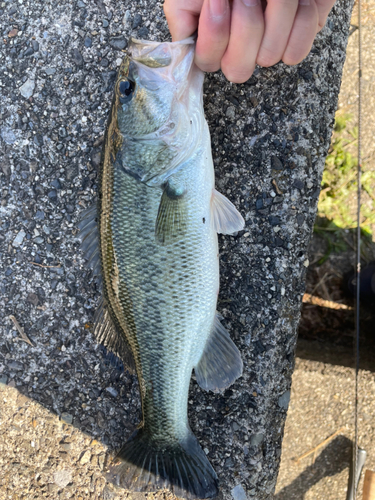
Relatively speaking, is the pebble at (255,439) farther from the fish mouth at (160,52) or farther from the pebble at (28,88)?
the pebble at (28,88)

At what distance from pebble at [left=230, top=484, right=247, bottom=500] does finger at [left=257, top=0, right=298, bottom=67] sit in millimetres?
2237

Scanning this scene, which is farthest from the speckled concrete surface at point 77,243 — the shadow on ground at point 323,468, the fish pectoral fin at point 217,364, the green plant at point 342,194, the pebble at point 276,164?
the green plant at point 342,194

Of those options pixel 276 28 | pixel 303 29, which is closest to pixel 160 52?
pixel 276 28

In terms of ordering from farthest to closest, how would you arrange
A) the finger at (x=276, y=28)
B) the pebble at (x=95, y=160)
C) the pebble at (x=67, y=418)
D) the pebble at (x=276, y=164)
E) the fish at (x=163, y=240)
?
the pebble at (x=67, y=418) → the pebble at (x=95, y=160) → the pebble at (x=276, y=164) → the fish at (x=163, y=240) → the finger at (x=276, y=28)

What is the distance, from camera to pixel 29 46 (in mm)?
2105

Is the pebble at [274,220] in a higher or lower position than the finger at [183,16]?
lower

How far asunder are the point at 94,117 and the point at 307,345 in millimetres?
2388

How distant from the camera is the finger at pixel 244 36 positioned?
1305 mm

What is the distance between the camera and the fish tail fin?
1.74 m

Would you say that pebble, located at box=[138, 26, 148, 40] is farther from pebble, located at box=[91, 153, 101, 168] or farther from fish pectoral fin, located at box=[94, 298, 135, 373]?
fish pectoral fin, located at box=[94, 298, 135, 373]

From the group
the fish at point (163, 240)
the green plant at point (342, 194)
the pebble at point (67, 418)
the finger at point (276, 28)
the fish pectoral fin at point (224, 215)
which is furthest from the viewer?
the green plant at point (342, 194)

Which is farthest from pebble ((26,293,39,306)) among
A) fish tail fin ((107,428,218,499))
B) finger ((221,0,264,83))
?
finger ((221,0,264,83))

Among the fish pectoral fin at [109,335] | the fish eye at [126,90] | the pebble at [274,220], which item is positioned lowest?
the fish pectoral fin at [109,335]

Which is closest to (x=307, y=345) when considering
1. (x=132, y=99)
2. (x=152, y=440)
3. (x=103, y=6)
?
(x=152, y=440)
